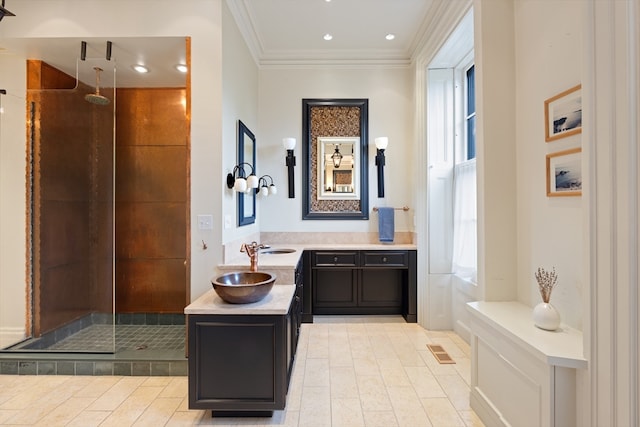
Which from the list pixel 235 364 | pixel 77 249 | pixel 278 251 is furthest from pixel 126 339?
pixel 235 364

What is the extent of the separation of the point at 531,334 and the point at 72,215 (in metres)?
4.16

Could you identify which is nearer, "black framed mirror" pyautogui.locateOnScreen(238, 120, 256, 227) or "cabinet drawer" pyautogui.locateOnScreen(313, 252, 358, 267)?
"black framed mirror" pyautogui.locateOnScreen(238, 120, 256, 227)

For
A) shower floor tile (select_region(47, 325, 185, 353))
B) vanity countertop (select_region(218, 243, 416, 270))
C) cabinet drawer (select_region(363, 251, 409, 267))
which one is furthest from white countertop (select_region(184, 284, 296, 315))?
cabinet drawer (select_region(363, 251, 409, 267))

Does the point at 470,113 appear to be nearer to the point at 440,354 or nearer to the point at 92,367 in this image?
the point at 440,354

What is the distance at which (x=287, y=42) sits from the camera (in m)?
3.85

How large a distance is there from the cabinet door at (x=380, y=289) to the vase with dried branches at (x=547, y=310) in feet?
7.57

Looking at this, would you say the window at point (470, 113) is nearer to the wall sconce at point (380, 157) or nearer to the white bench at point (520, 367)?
the wall sconce at point (380, 157)

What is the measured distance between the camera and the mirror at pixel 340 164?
4.20 metres

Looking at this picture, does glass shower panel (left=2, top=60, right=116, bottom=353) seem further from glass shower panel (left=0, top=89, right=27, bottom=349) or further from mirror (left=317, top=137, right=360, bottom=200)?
mirror (left=317, top=137, right=360, bottom=200)

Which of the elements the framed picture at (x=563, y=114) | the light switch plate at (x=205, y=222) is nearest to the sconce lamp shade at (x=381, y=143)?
the framed picture at (x=563, y=114)

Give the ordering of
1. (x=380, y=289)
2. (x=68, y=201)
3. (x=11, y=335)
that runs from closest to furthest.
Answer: (x=11, y=335), (x=68, y=201), (x=380, y=289)

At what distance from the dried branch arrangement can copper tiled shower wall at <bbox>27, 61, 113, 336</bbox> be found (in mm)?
3961

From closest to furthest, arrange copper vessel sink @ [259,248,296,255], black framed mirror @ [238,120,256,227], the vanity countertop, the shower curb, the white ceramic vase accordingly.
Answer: the white ceramic vase
the shower curb
the vanity countertop
black framed mirror @ [238,120,256,227]
copper vessel sink @ [259,248,296,255]

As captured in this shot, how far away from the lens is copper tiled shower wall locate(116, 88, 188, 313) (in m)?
3.70
